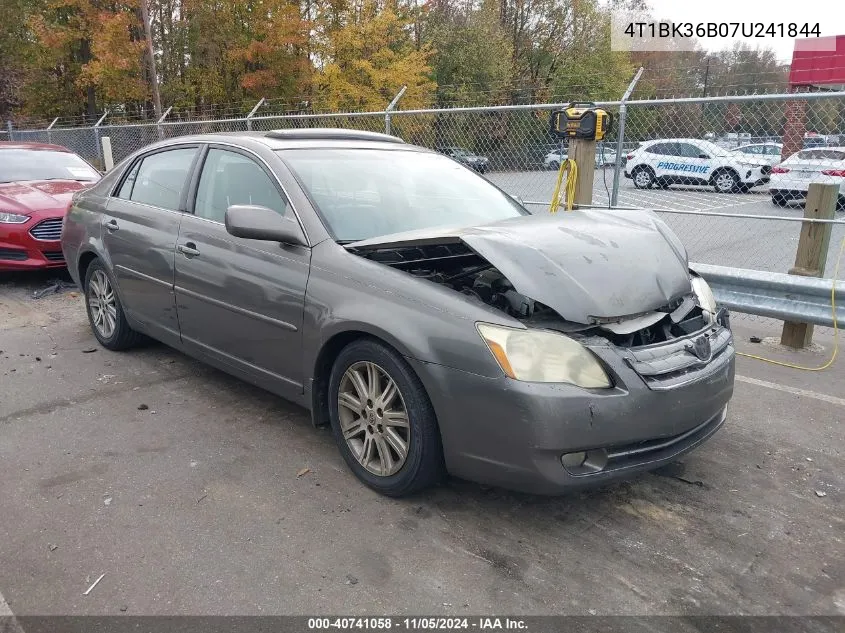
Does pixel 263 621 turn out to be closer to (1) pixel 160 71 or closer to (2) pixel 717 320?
(2) pixel 717 320

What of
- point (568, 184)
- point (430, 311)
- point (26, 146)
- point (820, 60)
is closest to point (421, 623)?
point (430, 311)

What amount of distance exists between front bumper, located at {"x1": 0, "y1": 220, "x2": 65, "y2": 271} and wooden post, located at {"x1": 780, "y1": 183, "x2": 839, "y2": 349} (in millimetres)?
6950

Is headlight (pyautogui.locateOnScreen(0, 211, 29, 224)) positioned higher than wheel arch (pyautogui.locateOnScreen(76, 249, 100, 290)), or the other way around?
headlight (pyautogui.locateOnScreen(0, 211, 29, 224))

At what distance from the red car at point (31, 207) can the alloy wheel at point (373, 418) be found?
15.6 feet

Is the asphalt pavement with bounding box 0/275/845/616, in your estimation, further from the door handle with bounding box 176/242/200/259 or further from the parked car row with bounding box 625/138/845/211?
the parked car row with bounding box 625/138/845/211

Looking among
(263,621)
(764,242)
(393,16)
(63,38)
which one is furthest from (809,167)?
(63,38)

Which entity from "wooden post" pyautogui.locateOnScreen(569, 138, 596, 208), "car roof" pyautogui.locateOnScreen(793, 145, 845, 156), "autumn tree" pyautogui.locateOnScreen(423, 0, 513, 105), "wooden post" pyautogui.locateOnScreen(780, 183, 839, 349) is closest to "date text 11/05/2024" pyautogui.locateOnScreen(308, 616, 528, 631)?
"wooden post" pyautogui.locateOnScreen(780, 183, 839, 349)

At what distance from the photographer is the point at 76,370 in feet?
15.6

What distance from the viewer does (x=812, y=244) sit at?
5.30 meters

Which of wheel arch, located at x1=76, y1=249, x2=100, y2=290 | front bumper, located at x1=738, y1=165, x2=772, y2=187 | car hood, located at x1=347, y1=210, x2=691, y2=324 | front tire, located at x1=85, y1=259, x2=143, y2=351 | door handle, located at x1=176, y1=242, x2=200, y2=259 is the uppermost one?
front bumper, located at x1=738, y1=165, x2=772, y2=187

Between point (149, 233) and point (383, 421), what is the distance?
231 centimetres

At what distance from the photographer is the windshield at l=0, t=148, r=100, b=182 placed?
8.08 metres

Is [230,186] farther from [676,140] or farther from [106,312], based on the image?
[676,140]

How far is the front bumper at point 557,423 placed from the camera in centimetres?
252
